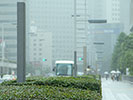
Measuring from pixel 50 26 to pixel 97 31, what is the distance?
46.2 m

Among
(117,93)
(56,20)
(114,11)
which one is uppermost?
(114,11)

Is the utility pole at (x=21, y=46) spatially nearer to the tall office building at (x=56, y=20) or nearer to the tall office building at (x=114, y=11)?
the tall office building at (x=56, y=20)

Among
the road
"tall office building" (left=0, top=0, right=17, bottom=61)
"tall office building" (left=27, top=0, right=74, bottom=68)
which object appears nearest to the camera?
the road

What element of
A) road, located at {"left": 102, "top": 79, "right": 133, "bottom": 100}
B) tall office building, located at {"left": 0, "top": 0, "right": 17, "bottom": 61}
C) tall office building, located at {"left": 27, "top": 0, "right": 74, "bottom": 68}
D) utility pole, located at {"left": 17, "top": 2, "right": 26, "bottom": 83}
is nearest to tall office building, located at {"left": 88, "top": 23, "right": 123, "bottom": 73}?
tall office building, located at {"left": 27, "top": 0, "right": 74, "bottom": 68}

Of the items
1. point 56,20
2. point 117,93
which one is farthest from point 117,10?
point 117,93

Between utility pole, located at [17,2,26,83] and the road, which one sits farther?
the road

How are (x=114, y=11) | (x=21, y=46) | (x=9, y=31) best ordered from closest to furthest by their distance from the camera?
(x=21, y=46) < (x=9, y=31) < (x=114, y=11)

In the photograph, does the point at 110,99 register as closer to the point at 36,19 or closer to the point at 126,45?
the point at 126,45

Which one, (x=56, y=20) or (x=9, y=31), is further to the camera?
(x=56, y=20)

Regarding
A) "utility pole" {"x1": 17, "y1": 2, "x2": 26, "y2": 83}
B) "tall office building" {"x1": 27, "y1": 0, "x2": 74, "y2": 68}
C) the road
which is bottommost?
the road

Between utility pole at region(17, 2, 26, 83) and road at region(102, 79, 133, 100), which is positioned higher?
utility pole at region(17, 2, 26, 83)

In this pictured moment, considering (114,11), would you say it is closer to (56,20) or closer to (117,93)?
(56,20)

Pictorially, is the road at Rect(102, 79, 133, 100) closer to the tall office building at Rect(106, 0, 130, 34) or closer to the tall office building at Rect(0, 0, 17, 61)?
the tall office building at Rect(0, 0, 17, 61)

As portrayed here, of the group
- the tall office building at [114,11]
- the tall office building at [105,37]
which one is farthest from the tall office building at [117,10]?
the tall office building at [105,37]
